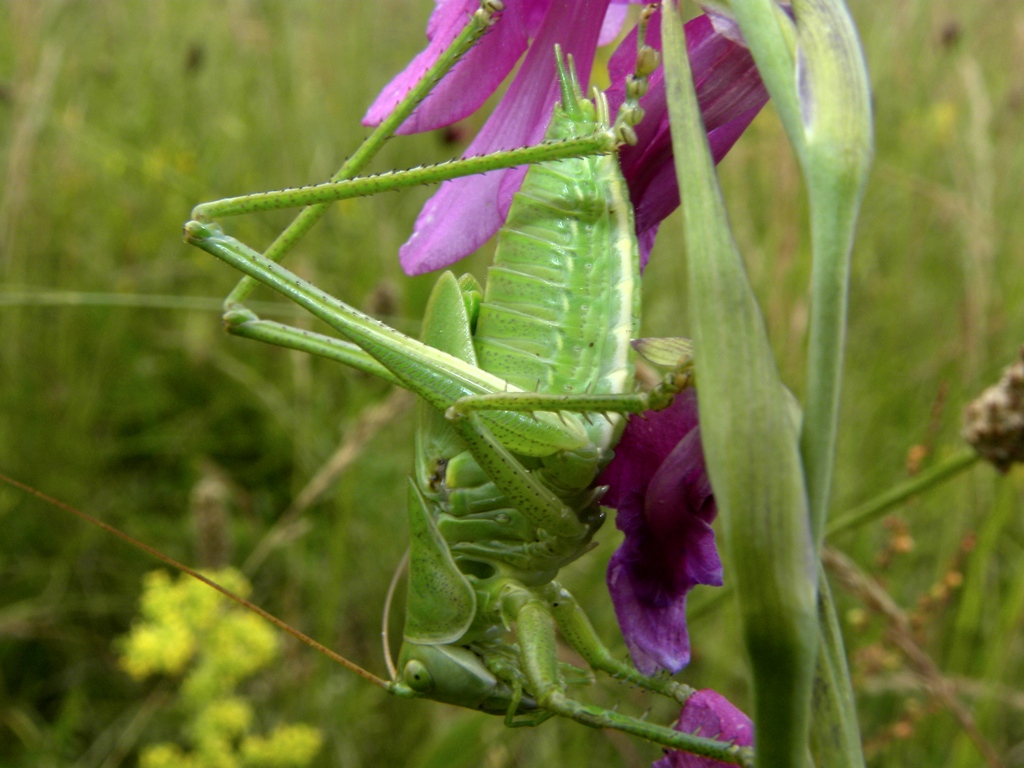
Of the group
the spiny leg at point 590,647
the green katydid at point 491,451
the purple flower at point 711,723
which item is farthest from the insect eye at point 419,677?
the purple flower at point 711,723

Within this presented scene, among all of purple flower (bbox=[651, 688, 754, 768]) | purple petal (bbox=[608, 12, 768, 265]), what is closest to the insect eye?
purple flower (bbox=[651, 688, 754, 768])

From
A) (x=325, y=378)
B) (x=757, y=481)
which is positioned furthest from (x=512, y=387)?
(x=325, y=378)

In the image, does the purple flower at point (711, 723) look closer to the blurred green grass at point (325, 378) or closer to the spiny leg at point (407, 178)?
the spiny leg at point (407, 178)

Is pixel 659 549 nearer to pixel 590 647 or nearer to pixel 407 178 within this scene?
pixel 590 647

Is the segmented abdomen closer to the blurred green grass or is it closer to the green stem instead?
the green stem

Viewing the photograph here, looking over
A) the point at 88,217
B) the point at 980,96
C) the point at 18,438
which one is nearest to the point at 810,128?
the point at 980,96
